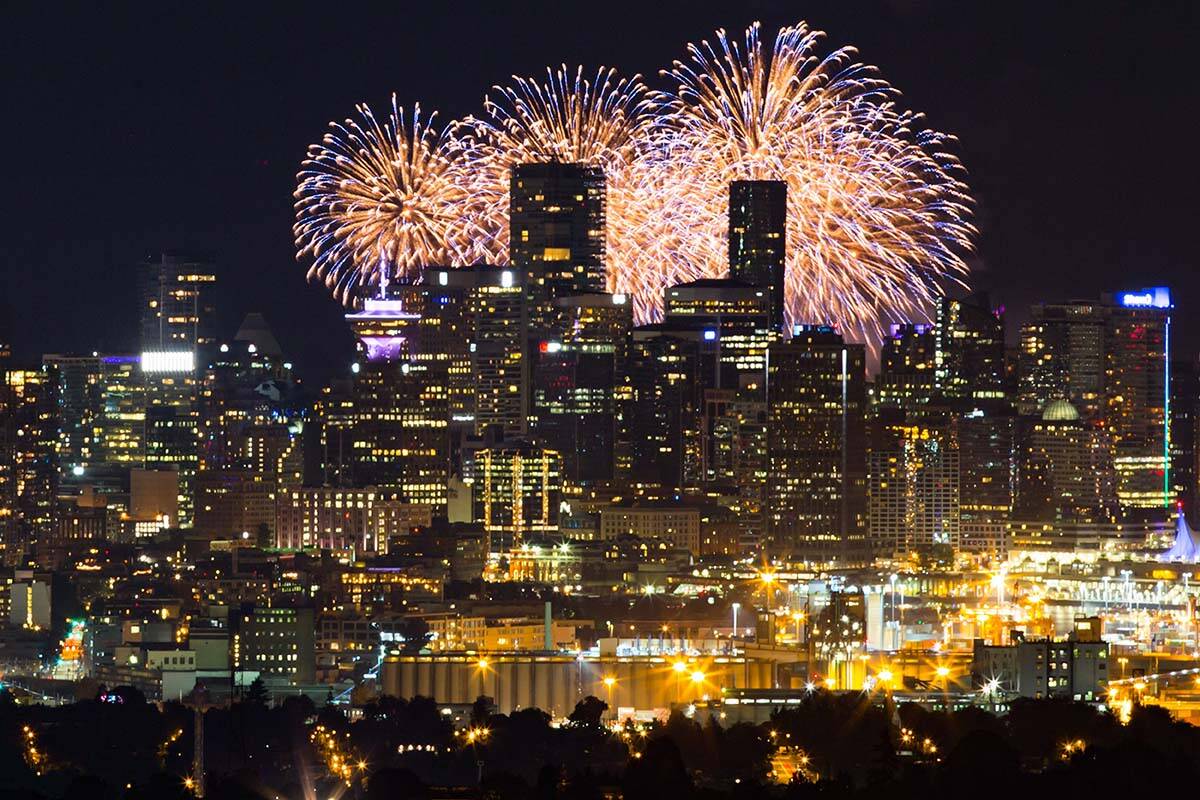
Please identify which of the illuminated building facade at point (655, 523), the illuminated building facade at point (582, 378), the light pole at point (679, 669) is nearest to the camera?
the light pole at point (679, 669)

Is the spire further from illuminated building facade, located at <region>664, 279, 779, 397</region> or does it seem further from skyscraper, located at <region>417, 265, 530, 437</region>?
skyscraper, located at <region>417, 265, 530, 437</region>

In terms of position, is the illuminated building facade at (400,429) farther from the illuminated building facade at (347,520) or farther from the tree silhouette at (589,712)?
the tree silhouette at (589,712)

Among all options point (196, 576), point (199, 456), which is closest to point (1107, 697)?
point (196, 576)

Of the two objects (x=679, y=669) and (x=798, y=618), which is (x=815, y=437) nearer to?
(x=798, y=618)

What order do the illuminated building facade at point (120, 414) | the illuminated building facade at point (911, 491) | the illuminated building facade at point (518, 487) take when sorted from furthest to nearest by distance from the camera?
the illuminated building facade at point (120, 414) → the illuminated building facade at point (911, 491) → the illuminated building facade at point (518, 487)

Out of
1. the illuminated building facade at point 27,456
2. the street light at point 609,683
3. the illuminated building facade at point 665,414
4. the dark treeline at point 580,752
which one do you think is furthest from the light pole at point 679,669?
the illuminated building facade at point 665,414
